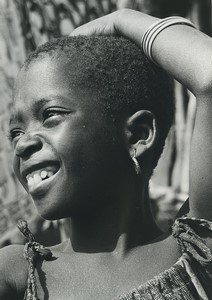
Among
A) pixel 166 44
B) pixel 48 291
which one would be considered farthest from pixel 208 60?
pixel 48 291

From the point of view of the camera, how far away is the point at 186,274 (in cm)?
228

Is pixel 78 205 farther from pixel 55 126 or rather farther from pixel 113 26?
pixel 113 26

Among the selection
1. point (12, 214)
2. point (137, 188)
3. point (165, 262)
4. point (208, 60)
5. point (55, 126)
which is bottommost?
point (12, 214)

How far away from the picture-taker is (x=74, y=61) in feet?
8.20

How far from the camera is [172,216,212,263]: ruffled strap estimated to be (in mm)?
2276

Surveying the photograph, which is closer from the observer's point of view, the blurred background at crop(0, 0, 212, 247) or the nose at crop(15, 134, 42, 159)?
the nose at crop(15, 134, 42, 159)

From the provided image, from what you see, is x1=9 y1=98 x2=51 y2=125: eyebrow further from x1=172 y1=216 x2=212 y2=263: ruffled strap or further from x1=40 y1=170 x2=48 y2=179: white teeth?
x1=172 y1=216 x2=212 y2=263: ruffled strap

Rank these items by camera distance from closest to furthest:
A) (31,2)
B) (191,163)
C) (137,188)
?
(191,163), (137,188), (31,2)

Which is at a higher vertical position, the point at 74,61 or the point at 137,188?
the point at 74,61

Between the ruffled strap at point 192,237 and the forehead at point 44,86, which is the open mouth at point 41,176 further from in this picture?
the ruffled strap at point 192,237

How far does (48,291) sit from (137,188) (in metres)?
0.45

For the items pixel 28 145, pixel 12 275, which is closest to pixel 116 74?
pixel 28 145

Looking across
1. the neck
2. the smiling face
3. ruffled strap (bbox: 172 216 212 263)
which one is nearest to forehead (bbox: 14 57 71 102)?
the smiling face

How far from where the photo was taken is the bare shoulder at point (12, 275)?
7.59 feet
